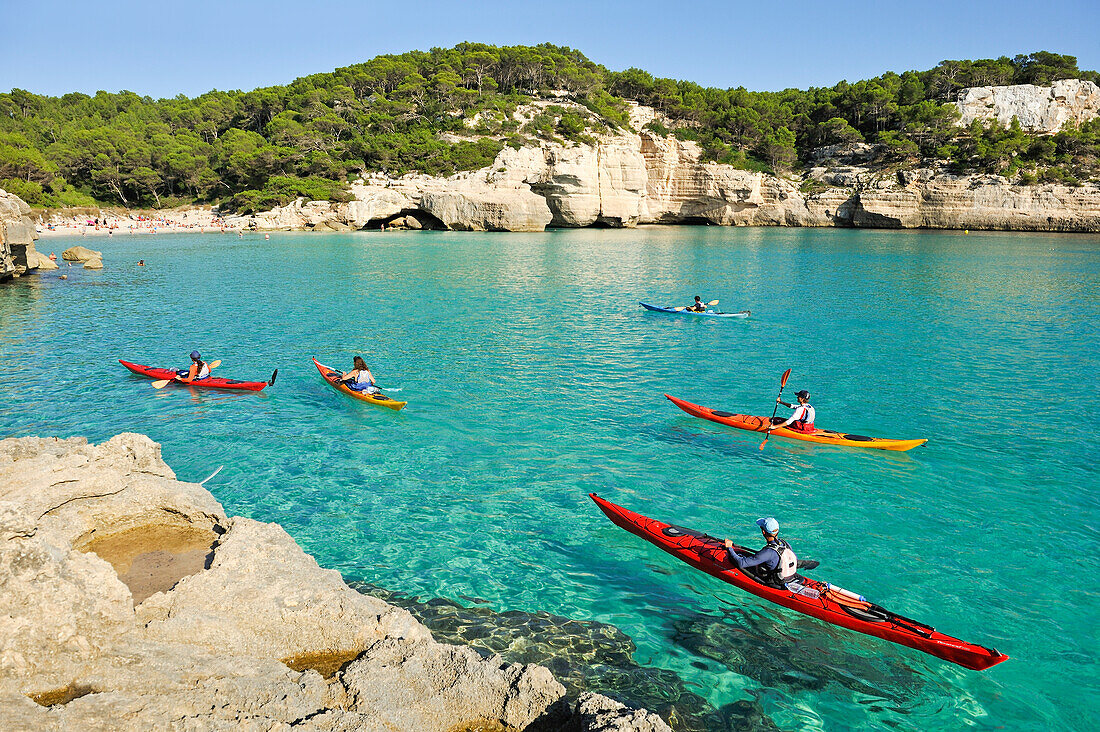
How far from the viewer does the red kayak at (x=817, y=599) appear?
676cm

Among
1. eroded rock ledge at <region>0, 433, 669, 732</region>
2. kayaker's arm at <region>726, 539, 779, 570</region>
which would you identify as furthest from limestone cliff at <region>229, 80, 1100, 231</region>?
eroded rock ledge at <region>0, 433, 669, 732</region>

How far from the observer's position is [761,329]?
23.8 metres

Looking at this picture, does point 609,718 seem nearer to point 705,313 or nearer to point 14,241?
point 705,313

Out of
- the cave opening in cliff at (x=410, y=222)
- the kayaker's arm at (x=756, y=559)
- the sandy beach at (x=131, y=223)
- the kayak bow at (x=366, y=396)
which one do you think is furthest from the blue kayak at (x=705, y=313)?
the sandy beach at (x=131, y=223)

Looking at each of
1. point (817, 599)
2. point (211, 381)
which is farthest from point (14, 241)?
point (817, 599)

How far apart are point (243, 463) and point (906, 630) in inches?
457

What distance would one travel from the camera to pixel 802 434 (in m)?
13.0

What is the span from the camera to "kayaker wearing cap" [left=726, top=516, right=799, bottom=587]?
7793mm

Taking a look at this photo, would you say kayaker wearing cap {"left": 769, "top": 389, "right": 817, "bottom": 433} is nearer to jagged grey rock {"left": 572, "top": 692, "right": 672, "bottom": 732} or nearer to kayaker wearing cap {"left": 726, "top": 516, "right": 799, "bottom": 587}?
kayaker wearing cap {"left": 726, "top": 516, "right": 799, "bottom": 587}

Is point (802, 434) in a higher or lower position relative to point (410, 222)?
lower

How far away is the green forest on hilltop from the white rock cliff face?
299 cm

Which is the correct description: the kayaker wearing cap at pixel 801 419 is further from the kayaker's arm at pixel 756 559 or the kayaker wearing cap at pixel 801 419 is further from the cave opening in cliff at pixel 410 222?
the cave opening in cliff at pixel 410 222

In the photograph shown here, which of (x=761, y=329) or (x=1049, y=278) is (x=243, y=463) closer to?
(x=761, y=329)

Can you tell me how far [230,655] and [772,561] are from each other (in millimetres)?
6377
